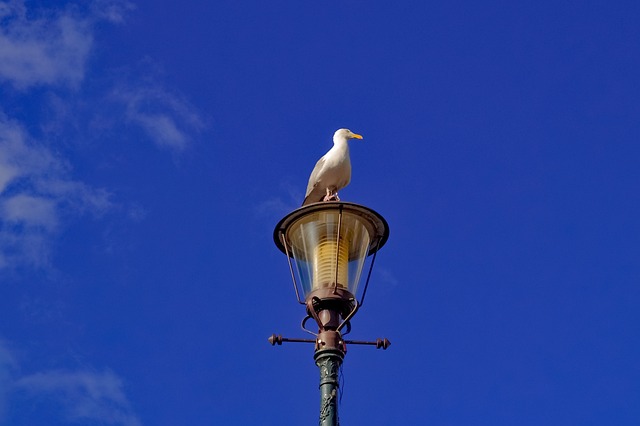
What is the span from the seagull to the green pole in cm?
188

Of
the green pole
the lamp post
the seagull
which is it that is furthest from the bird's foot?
the green pole

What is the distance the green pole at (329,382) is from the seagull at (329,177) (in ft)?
6.17

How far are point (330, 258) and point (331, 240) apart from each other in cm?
13

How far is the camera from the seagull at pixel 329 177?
8492 mm

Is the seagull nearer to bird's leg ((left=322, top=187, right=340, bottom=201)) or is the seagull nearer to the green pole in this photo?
bird's leg ((left=322, top=187, right=340, bottom=201))

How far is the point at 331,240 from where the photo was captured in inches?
284

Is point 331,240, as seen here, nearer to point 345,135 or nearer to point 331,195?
point 331,195

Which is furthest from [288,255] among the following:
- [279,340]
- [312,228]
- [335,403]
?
[335,403]

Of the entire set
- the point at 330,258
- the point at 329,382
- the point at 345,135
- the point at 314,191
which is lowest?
the point at 329,382

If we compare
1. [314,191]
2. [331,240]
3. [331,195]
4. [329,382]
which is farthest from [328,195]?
[329,382]

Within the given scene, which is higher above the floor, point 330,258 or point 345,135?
point 345,135

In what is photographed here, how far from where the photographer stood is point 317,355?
22.2ft

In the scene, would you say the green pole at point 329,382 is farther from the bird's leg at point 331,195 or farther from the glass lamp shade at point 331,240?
the bird's leg at point 331,195

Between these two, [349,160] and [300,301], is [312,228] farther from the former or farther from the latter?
[349,160]
